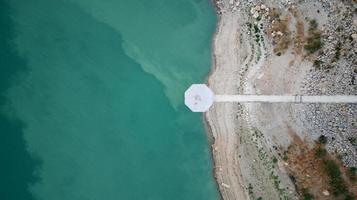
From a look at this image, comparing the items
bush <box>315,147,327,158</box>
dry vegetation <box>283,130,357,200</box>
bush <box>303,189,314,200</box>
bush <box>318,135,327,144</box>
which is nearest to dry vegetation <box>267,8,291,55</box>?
dry vegetation <box>283,130,357,200</box>

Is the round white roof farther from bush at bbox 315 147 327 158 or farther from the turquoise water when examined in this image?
bush at bbox 315 147 327 158

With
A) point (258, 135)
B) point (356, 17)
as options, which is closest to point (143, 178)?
point (258, 135)

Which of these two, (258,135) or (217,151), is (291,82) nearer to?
(258,135)

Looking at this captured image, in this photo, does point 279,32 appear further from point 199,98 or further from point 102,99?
point 102,99

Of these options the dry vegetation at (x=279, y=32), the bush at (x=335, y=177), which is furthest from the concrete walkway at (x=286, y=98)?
the bush at (x=335, y=177)

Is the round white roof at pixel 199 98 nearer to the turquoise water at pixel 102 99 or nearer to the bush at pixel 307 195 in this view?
the turquoise water at pixel 102 99

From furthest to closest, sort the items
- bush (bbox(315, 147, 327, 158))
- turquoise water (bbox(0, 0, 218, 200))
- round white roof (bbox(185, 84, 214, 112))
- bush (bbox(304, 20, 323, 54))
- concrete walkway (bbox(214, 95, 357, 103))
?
round white roof (bbox(185, 84, 214, 112))
turquoise water (bbox(0, 0, 218, 200))
bush (bbox(304, 20, 323, 54))
concrete walkway (bbox(214, 95, 357, 103))
bush (bbox(315, 147, 327, 158))
